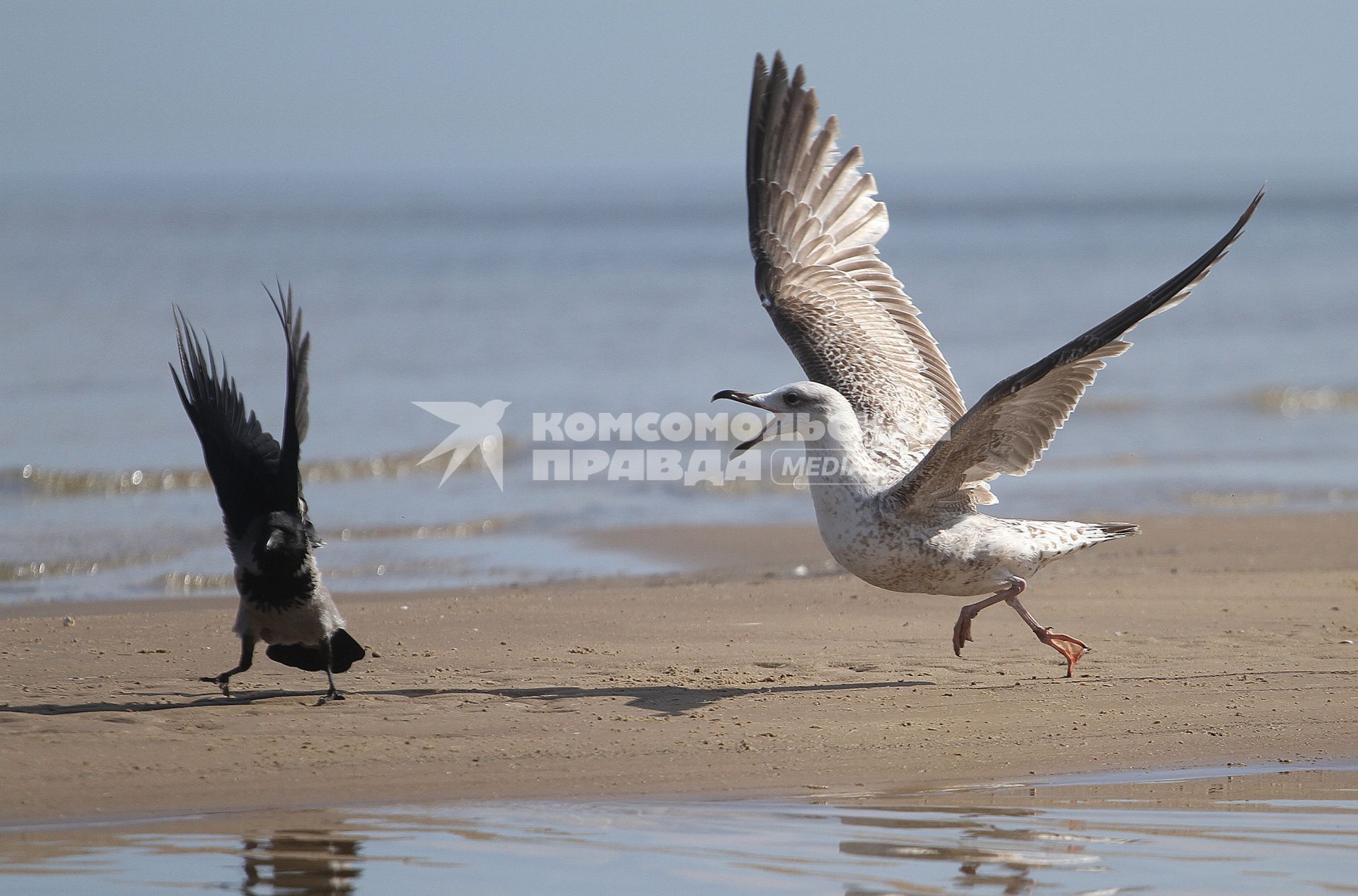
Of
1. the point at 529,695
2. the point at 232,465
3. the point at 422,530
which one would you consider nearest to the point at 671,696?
the point at 529,695

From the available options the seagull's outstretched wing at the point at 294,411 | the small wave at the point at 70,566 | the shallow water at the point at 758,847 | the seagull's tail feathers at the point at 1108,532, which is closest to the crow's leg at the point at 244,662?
the seagull's outstretched wing at the point at 294,411

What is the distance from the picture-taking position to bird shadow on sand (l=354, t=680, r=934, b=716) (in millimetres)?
5840

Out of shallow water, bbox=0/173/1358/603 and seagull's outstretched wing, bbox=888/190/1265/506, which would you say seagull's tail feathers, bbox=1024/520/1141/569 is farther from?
shallow water, bbox=0/173/1358/603

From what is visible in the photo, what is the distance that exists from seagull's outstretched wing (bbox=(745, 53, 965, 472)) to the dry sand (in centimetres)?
125

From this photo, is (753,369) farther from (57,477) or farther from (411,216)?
(411,216)

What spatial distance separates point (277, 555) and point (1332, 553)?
668cm

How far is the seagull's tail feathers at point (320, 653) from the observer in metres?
5.66

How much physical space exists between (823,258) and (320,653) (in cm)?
396

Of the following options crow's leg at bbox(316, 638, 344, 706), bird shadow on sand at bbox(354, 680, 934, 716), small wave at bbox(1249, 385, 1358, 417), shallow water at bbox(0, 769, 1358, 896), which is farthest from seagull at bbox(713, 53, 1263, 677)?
small wave at bbox(1249, 385, 1358, 417)

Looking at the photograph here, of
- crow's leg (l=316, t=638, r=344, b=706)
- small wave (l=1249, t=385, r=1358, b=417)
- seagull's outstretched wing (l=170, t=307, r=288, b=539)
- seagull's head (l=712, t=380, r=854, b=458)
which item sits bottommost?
crow's leg (l=316, t=638, r=344, b=706)

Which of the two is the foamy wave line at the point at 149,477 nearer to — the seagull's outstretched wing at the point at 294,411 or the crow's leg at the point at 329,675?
the crow's leg at the point at 329,675

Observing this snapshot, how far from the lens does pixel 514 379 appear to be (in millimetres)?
18281

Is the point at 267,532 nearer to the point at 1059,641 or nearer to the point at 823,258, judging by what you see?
the point at 1059,641

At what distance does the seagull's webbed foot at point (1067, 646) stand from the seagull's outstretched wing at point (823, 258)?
1.51m
